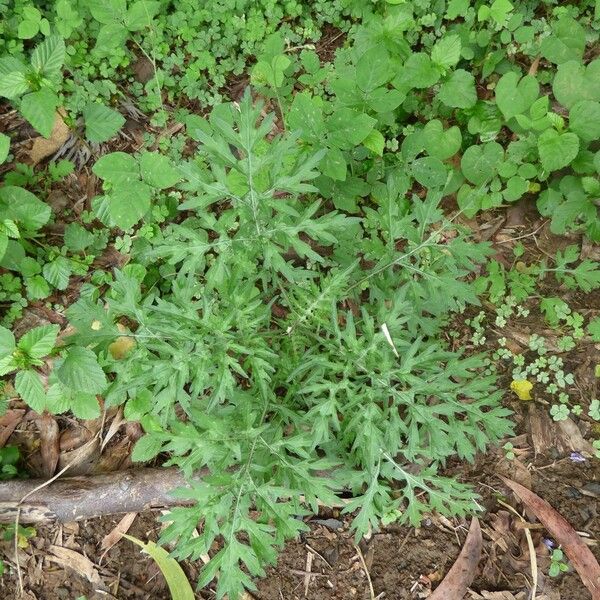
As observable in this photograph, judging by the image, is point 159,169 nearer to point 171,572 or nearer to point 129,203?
point 129,203

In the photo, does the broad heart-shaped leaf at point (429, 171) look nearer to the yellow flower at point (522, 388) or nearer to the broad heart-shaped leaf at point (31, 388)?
the yellow flower at point (522, 388)

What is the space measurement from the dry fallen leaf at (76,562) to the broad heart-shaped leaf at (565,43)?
380 centimetres

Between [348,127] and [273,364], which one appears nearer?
[273,364]

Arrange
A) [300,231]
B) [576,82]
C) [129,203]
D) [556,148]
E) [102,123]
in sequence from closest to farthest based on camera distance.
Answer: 1. [300,231]
2. [556,148]
3. [576,82]
4. [129,203]
5. [102,123]

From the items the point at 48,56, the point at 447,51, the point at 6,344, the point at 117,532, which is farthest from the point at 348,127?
the point at 117,532

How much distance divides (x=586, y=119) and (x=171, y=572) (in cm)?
324

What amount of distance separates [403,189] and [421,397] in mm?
1258

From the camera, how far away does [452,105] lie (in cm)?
337

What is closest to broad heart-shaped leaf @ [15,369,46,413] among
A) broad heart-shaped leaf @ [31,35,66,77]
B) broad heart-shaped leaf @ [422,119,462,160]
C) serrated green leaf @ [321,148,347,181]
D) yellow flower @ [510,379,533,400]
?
broad heart-shaped leaf @ [31,35,66,77]

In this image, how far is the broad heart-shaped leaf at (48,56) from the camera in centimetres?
308

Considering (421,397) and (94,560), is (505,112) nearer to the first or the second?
(421,397)

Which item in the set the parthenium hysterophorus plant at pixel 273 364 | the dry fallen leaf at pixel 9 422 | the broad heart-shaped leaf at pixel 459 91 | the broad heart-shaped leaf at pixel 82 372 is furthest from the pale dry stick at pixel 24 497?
the broad heart-shaped leaf at pixel 459 91

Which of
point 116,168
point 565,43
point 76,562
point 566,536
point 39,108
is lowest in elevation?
point 76,562

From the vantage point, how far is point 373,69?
3150 millimetres
